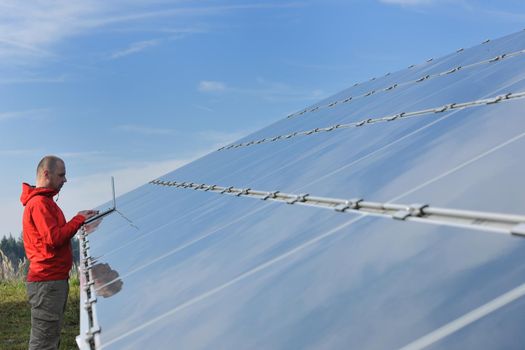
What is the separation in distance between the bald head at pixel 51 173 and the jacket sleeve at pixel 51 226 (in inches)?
9.3

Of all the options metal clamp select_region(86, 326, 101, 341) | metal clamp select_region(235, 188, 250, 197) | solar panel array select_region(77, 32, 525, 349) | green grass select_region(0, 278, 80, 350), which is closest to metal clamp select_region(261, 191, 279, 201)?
solar panel array select_region(77, 32, 525, 349)

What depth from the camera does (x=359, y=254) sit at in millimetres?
2924

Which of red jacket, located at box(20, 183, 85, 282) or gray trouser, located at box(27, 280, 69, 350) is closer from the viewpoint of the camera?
red jacket, located at box(20, 183, 85, 282)

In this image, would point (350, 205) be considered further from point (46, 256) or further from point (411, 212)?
point (46, 256)

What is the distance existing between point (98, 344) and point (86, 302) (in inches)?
51.6

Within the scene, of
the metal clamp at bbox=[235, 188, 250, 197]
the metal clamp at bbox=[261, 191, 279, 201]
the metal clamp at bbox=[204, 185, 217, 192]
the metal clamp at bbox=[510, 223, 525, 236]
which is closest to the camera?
the metal clamp at bbox=[510, 223, 525, 236]

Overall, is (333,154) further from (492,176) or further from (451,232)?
(451,232)

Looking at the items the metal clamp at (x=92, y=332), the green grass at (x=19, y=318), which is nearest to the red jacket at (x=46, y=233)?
the metal clamp at (x=92, y=332)

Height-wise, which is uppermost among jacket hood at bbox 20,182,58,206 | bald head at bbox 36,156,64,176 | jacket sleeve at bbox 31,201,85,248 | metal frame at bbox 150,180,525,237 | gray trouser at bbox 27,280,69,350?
bald head at bbox 36,156,64,176

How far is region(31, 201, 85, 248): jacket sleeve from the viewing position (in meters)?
5.96

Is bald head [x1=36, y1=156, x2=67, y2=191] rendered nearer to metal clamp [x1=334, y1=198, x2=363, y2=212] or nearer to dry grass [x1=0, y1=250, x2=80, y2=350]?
metal clamp [x1=334, y1=198, x2=363, y2=212]

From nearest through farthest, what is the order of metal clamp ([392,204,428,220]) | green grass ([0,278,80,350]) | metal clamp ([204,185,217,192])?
1. metal clamp ([392,204,428,220])
2. metal clamp ([204,185,217,192])
3. green grass ([0,278,80,350])

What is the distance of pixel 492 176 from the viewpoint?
10.5ft

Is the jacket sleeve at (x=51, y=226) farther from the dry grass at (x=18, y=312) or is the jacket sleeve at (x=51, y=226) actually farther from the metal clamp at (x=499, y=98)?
the dry grass at (x=18, y=312)
